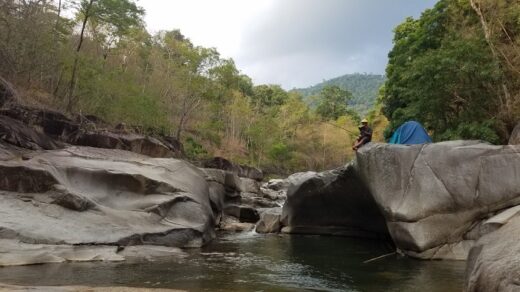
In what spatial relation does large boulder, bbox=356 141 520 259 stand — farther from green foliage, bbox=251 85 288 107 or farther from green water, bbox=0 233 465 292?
green foliage, bbox=251 85 288 107

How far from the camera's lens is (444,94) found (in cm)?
2055

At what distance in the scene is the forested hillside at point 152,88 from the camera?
22.2 m

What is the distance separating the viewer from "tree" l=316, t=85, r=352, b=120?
8131cm

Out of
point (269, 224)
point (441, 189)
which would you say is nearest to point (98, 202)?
point (269, 224)

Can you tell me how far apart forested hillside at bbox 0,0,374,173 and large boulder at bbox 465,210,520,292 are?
19.9 meters

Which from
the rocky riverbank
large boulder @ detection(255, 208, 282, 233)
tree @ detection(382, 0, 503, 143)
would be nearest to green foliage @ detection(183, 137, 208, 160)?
large boulder @ detection(255, 208, 282, 233)

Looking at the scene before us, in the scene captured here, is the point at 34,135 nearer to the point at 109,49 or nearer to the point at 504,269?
the point at 504,269

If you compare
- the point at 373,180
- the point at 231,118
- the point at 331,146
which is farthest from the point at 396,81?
the point at 331,146

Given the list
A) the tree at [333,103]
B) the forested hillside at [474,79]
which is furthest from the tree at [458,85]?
the tree at [333,103]

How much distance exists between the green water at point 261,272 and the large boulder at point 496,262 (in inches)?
86.9

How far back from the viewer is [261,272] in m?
10.2

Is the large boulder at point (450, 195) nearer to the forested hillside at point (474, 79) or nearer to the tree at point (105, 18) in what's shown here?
the forested hillside at point (474, 79)

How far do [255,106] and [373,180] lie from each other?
60.3 metres

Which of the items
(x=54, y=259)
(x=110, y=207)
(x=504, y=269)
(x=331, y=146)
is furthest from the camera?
(x=331, y=146)
